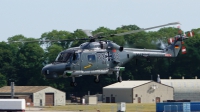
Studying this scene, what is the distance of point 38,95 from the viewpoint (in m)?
115

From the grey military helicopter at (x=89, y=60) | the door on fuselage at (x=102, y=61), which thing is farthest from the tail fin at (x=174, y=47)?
the door on fuselage at (x=102, y=61)

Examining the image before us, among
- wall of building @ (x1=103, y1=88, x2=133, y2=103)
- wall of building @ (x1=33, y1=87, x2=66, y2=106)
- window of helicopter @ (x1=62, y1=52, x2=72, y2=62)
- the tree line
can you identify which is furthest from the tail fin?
the tree line

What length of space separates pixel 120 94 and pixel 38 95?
1560 centimetres

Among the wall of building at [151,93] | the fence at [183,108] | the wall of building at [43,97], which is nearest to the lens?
the fence at [183,108]

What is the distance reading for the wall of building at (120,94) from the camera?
11756cm

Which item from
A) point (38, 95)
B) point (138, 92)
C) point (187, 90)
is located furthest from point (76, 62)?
point (187, 90)

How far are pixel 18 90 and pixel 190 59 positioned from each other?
4627 cm

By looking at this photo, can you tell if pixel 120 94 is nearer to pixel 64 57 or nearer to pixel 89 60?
pixel 89 60

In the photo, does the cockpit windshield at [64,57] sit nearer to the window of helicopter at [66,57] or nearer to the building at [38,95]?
the window of helicopter at [66,57]

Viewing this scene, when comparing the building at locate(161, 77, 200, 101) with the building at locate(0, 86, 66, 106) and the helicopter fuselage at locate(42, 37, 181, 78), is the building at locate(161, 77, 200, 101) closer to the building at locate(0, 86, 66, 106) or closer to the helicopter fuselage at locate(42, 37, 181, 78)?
the building at locate(0, 86, 66, 106)

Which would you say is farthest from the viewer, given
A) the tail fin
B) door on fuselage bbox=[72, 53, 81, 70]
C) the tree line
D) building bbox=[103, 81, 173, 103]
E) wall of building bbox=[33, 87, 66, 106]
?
the tree line

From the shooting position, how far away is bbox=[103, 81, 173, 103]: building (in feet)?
386

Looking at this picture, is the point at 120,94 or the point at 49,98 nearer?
the point at 49,98

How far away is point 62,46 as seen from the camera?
164 meters
